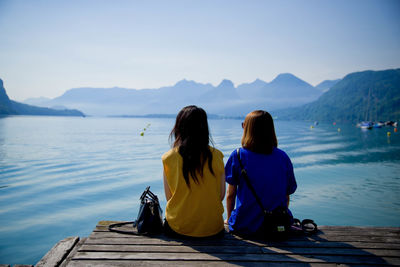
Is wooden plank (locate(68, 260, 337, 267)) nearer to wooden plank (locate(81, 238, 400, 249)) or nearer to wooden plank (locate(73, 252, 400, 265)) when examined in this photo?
wooden plank (locate(73, 252, 400, 265))

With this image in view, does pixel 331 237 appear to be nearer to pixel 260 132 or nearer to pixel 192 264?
pixel 260 132

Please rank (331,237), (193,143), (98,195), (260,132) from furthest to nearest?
(98,195) < (331,237) < (260,132) < (193,143)

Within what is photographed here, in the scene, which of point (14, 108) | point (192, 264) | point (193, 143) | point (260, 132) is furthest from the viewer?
point (14, 108)

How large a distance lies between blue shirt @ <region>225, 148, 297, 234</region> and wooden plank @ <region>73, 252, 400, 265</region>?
0.53 meters

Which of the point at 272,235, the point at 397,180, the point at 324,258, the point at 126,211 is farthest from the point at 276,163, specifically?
the point at 397,180

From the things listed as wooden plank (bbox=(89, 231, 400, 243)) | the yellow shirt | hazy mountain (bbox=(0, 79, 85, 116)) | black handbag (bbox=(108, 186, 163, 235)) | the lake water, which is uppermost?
hazy mountain (bbox=(0, 79, 85, 116))

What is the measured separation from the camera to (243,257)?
3088 mm

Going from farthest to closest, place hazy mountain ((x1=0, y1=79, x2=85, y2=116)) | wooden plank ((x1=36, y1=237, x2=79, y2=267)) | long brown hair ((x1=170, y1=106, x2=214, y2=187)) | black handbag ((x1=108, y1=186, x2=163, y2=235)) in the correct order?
hazy mountain ((x1=0, y1=79, x2=85, y2=116)) < black handbag ((x1=108, y1=186, x2=163, y2=235)) < wooden plank ((x1=36, y1=237, x2=79, y2=267)) < long brown hair ((x1=170, y1=106, x2=214, y2=187))

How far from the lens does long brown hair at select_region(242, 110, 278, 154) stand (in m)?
3.34

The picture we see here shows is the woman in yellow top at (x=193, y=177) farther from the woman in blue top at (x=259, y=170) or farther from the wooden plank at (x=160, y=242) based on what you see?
the woman in blue top at (x=259, y=170)

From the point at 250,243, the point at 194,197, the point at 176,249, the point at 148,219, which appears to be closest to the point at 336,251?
the point at 250,243

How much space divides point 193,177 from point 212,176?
0.87ft

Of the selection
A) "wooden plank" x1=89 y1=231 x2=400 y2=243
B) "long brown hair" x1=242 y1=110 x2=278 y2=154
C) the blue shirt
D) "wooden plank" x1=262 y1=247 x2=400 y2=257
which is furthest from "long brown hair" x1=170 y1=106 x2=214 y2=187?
"wooden plank" x1=262 y1=247 x2=400 y2=257

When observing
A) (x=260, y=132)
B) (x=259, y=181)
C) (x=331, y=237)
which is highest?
(x=260, y=132)
